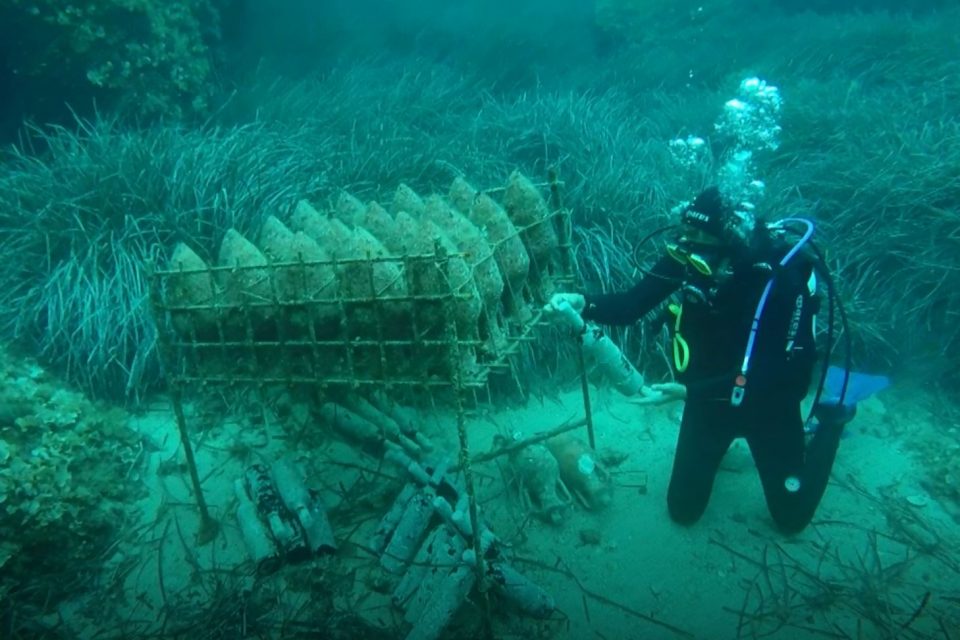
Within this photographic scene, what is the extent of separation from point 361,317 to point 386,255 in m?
0.35

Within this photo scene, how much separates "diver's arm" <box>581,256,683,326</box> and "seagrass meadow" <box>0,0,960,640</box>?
0.33m

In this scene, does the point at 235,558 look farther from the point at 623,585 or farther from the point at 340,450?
the point at 623,585

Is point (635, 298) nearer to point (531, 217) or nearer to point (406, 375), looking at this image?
point (531, 217)

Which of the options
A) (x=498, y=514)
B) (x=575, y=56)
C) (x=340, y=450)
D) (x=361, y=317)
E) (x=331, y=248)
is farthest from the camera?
(x=575, y=56)

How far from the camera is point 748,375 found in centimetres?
303

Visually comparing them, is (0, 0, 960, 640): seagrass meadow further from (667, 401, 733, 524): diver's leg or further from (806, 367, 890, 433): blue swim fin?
(806, 367, 890, 433): blue swim fin

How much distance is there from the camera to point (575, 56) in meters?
13.1

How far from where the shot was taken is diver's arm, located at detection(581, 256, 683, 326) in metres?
3.27

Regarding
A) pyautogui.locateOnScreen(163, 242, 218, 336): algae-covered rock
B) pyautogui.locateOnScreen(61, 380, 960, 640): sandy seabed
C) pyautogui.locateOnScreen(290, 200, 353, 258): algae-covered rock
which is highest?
pyautogui.locateOnScreen(290, 200, 353, 258): algae-covered rock

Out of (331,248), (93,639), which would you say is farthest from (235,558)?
(331,248)

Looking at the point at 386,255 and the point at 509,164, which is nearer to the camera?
the point at 386,255

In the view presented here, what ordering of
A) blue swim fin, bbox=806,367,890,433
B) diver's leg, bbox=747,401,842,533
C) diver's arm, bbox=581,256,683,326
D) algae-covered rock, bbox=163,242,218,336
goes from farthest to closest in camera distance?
blue swim fin, bbox=806,367,890,433 < diver's arm, bbox=581,256,683,326 < diver's leg, bbox=747,401,842,533 < algae-covered rock, bbox=163,242,218,336

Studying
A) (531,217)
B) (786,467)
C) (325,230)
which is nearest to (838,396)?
(786,467)

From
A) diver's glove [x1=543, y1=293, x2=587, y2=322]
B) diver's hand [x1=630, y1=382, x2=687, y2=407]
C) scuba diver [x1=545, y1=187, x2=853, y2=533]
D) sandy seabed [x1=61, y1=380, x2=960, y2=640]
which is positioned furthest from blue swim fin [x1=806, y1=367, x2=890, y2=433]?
diver's glove [x1=543, y1=293, x2=587, y2=322]
